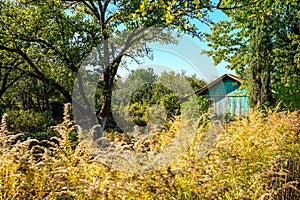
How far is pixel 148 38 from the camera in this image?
7961 millimetres

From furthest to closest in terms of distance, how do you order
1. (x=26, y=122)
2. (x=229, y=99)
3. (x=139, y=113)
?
(x=229, y=99) → (x=26, y=122) → (x=139, y=113)

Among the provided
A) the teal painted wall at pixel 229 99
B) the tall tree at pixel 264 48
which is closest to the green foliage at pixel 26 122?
the teal painted wall at pixel 229 99

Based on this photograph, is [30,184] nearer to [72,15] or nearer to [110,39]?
[110,39]

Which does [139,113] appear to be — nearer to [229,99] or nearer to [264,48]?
[264,48]

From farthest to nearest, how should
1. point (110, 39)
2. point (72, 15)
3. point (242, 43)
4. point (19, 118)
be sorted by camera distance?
point (242, 43) < point (19, 118) < point (72, 15) < point (110, 39)

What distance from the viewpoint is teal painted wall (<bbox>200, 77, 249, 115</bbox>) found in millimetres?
11665

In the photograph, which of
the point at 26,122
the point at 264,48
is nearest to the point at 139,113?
the point at 264,48

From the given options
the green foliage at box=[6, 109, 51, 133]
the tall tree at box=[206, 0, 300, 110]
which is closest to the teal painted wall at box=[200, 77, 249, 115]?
the tall tree at box=[206, 0, 300, 110]

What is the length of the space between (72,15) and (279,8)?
8.81 m

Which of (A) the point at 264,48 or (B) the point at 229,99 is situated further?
(B) the point at 229,99

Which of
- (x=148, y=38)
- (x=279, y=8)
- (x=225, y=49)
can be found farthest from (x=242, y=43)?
(x=148, y=38)

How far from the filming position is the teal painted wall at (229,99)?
11.7 metres

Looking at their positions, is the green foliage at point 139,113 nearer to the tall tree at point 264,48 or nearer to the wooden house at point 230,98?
the tall tree at point 264,48

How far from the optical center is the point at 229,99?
14.1 meters
